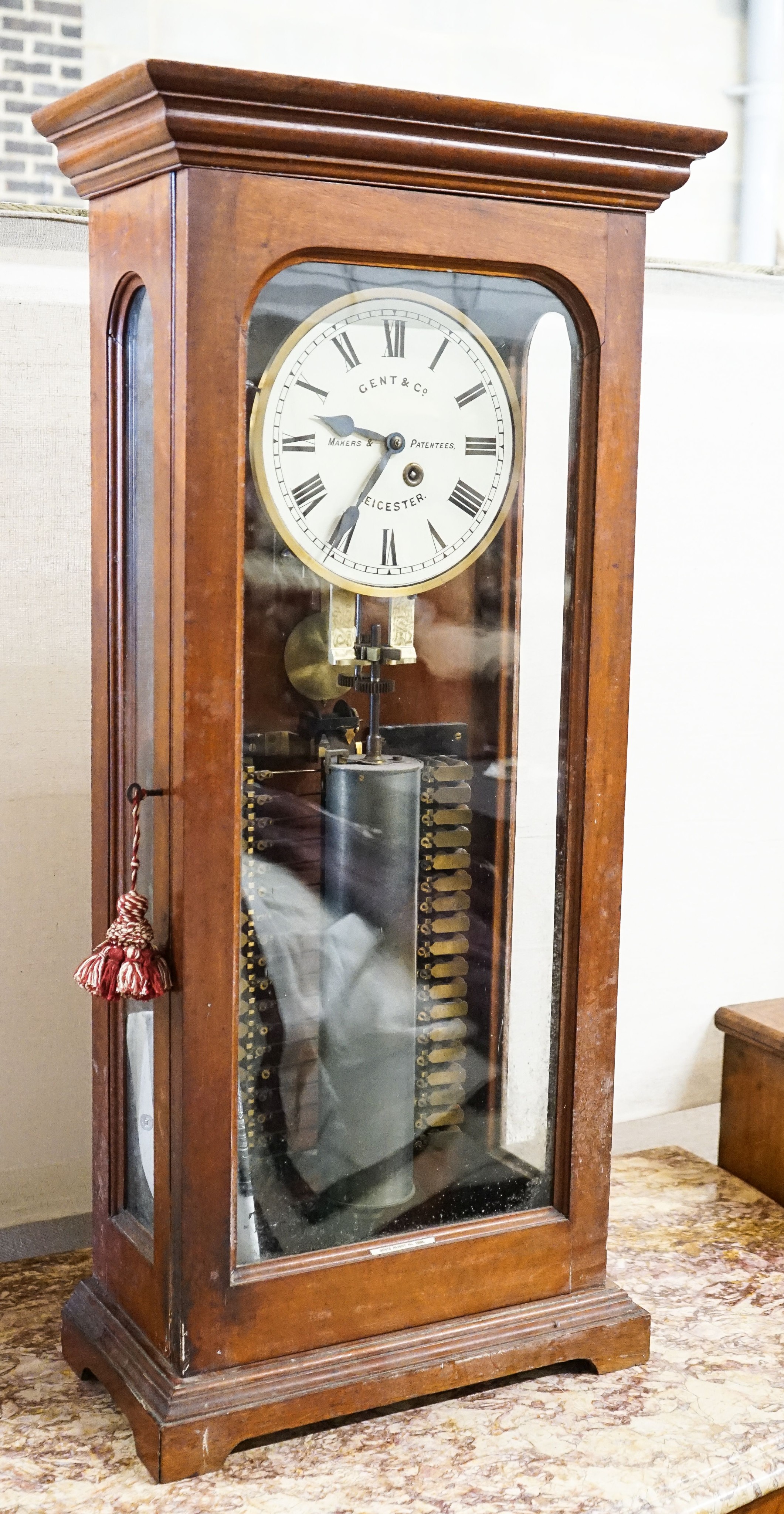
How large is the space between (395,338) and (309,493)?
0.13 meters

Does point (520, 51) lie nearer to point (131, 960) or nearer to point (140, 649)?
point (140, 649)

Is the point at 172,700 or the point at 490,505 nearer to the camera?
the point at 172,700

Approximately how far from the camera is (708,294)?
1681 millimetres

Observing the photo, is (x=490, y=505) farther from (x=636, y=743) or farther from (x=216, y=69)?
(x=636, y=743)

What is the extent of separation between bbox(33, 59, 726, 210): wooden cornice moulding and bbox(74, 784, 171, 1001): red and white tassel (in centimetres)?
45

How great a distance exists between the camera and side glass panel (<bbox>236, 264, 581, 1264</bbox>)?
3.42 feet

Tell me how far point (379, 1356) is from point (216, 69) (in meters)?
0.93

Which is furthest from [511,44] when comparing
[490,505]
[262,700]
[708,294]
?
[262,700]

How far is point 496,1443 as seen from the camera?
3.65ft

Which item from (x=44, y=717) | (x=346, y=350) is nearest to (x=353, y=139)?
(x=346, y=350)

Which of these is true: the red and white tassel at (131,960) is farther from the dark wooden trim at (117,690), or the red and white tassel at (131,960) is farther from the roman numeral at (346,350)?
the roman numeral at (346,350)

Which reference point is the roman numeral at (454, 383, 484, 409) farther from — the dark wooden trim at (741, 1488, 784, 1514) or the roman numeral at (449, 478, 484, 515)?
the dark wooden trim at (741, 1488, 784, 1514)

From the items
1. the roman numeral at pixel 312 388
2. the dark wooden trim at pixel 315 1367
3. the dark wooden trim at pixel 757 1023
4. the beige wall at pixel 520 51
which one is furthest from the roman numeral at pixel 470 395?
the dark wooden trim at pixel 757 1023

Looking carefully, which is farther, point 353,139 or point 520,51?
point 520,51
